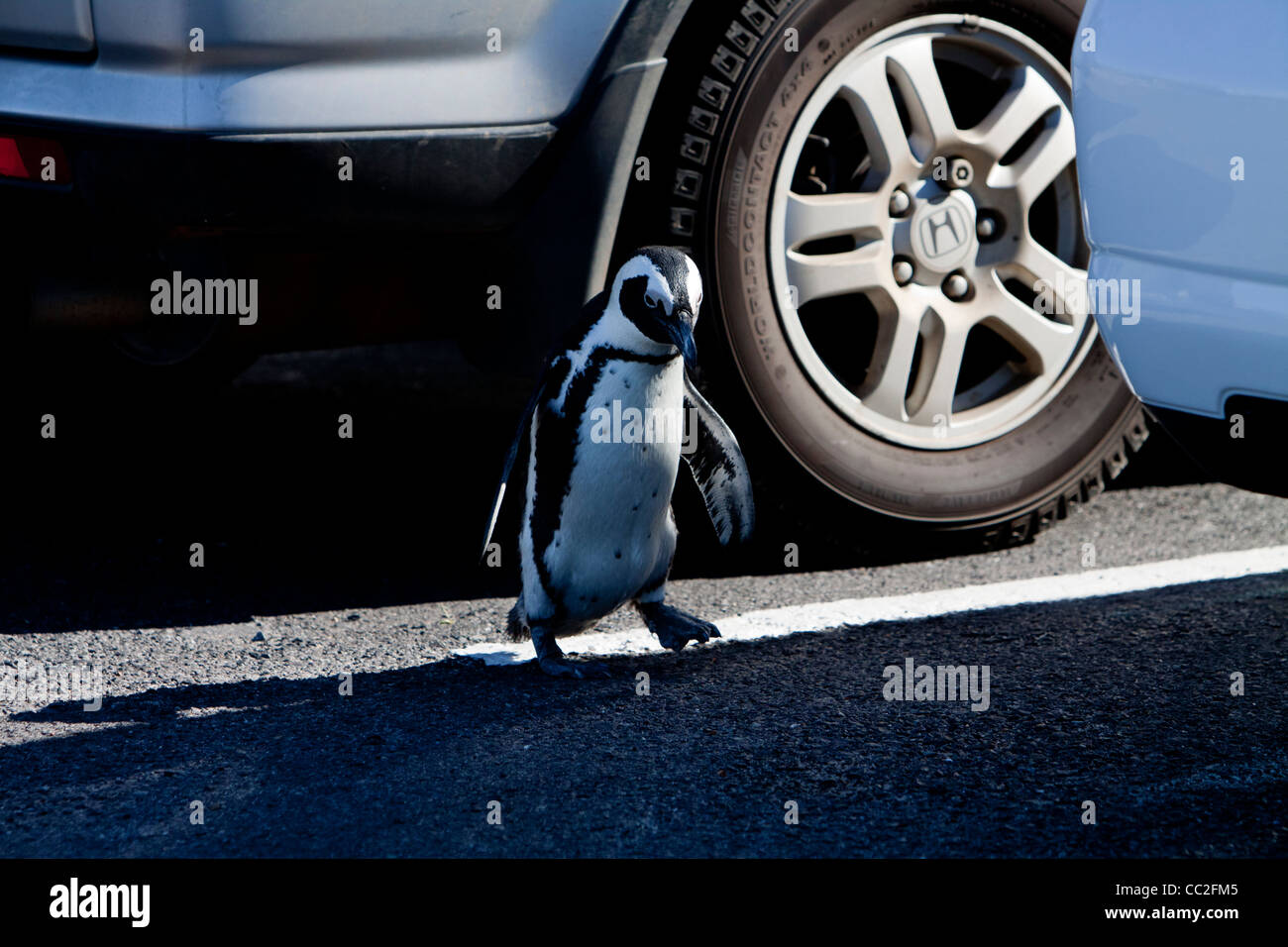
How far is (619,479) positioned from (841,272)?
2.61ft

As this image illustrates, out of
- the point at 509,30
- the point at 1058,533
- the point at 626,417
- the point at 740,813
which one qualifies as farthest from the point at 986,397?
the point at 740,813

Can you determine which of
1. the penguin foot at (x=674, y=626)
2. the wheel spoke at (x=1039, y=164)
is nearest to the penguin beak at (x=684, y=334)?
the penguin foot at (x=674, y=626)

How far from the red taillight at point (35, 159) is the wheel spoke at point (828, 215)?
141 cm

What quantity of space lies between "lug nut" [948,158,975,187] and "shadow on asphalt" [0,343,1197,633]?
0.79 metres

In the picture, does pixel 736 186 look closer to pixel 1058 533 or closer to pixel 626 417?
pixel 626 417

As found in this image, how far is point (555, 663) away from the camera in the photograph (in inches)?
112

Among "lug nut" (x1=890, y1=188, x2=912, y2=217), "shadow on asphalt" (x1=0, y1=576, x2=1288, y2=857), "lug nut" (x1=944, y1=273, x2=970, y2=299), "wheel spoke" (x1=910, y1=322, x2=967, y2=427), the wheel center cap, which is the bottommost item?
"shadow on asphalt" (x1=0, y1=576, x2=1288, y2=857)

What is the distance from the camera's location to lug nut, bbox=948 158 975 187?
3.40 metres

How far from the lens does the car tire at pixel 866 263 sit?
317 cm

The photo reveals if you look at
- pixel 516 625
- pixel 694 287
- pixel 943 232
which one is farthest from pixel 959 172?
pixel 516 625

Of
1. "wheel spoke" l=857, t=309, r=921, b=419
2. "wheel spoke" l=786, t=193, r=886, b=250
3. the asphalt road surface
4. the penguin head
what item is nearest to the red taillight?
the asphalt road surface

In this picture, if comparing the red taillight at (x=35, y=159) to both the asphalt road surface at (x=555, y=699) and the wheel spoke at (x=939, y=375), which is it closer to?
the asphalt road surface at (x=555, y=699)

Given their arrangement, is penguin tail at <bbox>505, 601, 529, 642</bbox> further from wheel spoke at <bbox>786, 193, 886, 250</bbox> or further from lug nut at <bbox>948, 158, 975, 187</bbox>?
lug nut at <bbox>948, 158, 975, 187</bbox>

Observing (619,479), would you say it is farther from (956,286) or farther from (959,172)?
(959,172)
